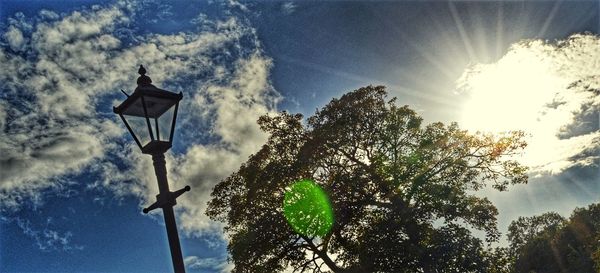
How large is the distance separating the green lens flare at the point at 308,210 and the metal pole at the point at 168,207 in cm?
1198

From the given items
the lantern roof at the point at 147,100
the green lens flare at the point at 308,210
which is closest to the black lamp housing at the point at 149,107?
the lantern roof at the point at 147,100

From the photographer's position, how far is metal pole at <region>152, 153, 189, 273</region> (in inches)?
174

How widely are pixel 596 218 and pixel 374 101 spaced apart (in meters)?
53.7

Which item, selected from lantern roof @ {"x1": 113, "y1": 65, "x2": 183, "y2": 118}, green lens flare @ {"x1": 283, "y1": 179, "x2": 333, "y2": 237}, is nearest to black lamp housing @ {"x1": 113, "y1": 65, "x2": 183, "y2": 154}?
lantern roof @ {"x1": 113, "y1": 65, "x2": 183, "y2": 118}

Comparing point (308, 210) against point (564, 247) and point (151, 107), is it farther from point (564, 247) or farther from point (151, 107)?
point (564, 247)

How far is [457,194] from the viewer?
18156mm

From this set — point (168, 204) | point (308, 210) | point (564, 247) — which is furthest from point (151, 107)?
point (564, 247)

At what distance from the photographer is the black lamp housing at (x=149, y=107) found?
4551mm

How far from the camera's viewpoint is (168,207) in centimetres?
459

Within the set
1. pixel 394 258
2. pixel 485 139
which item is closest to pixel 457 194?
pixel 485 139

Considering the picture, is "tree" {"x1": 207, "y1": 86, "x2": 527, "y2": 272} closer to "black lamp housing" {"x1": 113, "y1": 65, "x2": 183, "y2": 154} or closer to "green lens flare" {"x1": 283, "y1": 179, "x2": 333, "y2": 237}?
"green lens flare" {"x1": 283, "y1": 179, "x2": 333, "y2": 237}

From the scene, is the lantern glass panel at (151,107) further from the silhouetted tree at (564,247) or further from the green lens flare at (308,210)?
the silhouetted tree at (564,247)

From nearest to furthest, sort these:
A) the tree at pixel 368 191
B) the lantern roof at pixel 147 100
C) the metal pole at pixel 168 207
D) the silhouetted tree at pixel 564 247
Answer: the metal pole at pixel 168 207, the lantern roof at pixel 147 100, the tree at pixel 368 191, the silhouetted tree at pixel 564 247

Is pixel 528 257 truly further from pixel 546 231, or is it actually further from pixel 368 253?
pixel 368 253
